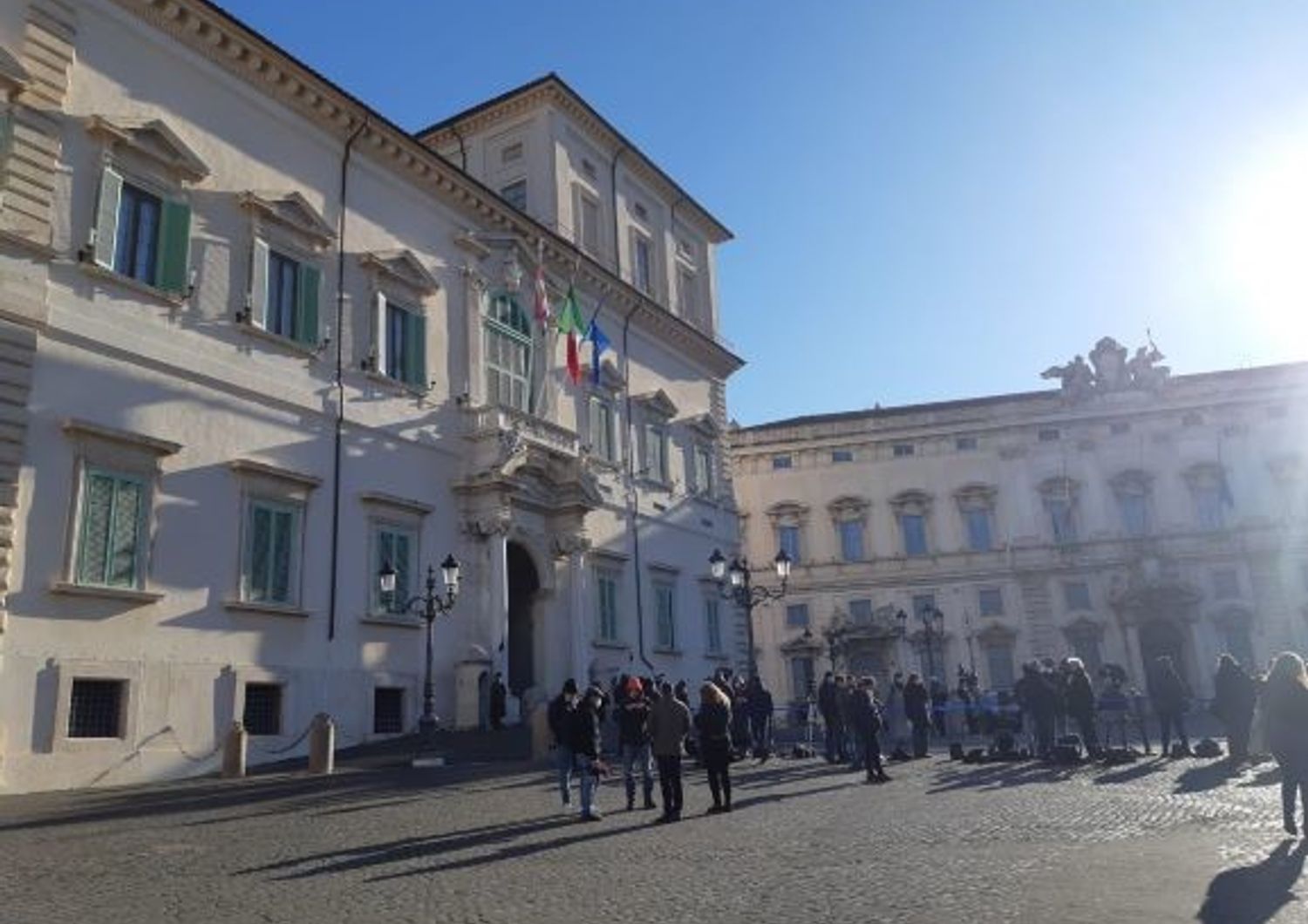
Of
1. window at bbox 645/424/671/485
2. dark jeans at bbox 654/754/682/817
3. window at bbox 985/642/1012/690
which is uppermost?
window at bbox 645/424/671/485

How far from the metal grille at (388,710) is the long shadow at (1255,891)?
49.0ft

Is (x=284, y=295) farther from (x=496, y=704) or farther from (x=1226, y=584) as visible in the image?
(x=1226, y=584)

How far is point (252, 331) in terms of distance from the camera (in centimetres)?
1797

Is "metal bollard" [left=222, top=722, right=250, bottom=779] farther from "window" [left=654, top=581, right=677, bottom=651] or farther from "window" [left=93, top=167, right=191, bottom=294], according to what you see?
"window" [left=654, top=581, right=677, bottom=651]

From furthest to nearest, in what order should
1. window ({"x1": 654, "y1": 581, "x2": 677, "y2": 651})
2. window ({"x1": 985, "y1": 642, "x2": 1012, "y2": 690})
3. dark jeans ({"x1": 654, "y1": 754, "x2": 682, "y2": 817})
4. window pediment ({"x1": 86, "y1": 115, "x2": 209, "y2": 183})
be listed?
1. window ({"x1": 985, "y1": 642, "x2": 1012, "y2": 690})
2. window ({"x1": 654, "y1": 581, "x2": 677, "y2": 651})
3. window pediment ({"x1": 86, "y1": 115, "x2": 209, "y2": 183})
4. dark jeans ({"x1": 654, "y1": 754, "x2": 682, "y2": 817})

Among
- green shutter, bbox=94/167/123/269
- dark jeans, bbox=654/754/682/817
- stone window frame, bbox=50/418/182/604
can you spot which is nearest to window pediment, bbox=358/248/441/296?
green shutter, bbox=94/167/123/269

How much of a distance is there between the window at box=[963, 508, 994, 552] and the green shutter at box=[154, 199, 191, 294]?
134ft

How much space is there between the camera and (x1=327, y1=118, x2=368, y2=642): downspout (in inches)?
731

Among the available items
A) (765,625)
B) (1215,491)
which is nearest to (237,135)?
(765,625)

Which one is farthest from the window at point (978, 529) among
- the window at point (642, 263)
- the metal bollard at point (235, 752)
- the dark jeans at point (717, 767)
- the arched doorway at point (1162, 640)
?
the metal bollard at point (235, 752)

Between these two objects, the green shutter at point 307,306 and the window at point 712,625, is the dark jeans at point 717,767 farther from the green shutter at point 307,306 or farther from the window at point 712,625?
the window at point 712,625

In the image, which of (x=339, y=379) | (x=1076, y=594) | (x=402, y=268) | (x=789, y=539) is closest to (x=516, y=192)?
(x=402, y=268)

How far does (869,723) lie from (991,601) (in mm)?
35687

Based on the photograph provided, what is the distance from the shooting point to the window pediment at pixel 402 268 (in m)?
20.8
